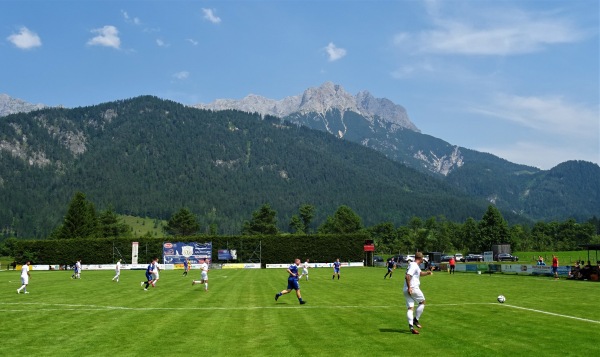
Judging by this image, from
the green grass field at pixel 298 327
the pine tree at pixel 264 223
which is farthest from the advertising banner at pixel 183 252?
the pine tree at pixel 264 223

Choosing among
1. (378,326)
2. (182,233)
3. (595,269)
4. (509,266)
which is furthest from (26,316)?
(182,233)

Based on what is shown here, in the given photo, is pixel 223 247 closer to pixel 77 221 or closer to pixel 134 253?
pixel 134 253

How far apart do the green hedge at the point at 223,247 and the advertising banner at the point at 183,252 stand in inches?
167

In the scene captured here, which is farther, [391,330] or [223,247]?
[223,247]

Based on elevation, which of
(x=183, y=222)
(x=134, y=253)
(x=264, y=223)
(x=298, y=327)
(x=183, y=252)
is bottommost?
(x=134, y=253)

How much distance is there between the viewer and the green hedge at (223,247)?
295 ft

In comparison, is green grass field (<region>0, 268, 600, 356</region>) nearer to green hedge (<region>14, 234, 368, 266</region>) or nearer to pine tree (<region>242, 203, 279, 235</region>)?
green hedge (<region>14, 234, 368, 266</region>)

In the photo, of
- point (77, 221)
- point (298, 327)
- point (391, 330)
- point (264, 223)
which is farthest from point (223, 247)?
point (391, 330)

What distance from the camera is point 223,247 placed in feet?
305

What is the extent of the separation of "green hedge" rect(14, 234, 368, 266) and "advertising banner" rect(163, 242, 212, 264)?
424 cm

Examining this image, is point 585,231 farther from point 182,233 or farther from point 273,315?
point 273,315

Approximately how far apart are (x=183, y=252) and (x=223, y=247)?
29.6ft

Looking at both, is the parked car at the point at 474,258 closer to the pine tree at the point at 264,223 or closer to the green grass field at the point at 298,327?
the pine tree at the point at 264,223

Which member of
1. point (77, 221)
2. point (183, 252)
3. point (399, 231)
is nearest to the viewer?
point (183, 252)
